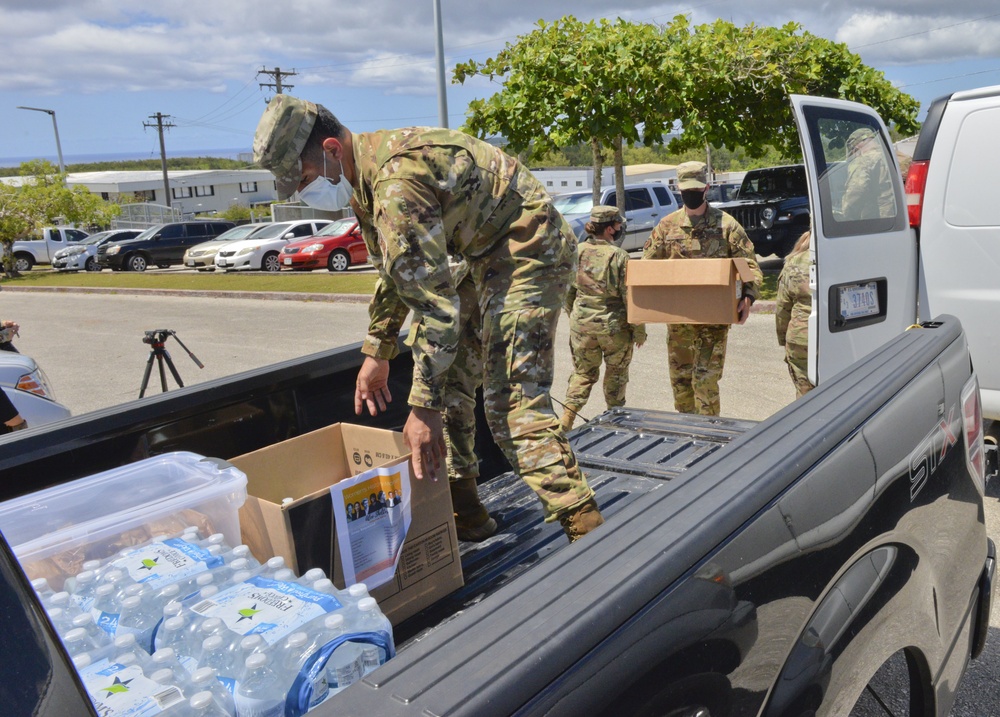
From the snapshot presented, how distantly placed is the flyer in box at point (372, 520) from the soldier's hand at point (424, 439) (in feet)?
0.15

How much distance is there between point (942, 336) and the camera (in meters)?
2.41

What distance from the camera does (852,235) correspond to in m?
3.68

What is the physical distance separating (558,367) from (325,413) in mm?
5623

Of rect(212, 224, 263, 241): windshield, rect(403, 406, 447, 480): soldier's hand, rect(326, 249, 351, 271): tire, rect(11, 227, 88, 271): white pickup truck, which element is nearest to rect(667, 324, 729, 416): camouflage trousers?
rect(403, 406, 447, 480): soldier's hand

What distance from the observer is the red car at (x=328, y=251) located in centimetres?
2191

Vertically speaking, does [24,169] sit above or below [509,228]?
above

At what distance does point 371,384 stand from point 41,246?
35.3 metres

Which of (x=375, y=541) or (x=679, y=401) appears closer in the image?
(x=375, y=541)

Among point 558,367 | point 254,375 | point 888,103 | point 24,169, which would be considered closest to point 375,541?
point 254,375

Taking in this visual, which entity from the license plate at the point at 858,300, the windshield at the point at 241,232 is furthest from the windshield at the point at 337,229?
the license plate at the point at 858,300

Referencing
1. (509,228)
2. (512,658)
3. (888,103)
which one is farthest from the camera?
(888,103)

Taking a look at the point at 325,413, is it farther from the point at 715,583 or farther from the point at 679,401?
the point at 679,401

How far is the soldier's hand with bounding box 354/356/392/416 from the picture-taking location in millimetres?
2947

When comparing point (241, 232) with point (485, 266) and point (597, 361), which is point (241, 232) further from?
point (485, 266)
